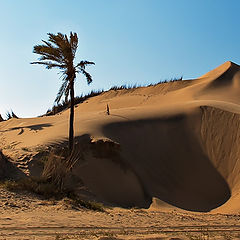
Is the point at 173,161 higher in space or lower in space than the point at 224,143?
lower

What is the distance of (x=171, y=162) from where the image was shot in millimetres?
19750

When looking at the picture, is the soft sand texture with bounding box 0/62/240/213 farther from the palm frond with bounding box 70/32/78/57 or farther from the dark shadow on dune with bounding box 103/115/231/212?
the palm frond with bounding box 70/32/78/57

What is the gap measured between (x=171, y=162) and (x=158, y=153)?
97 cm

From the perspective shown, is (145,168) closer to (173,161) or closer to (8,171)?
(173,161)

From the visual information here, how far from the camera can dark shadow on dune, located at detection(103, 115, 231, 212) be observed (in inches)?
683

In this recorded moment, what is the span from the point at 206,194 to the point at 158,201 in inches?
120

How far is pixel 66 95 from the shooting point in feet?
55.2

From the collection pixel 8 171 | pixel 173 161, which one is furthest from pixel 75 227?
pixel 173 161

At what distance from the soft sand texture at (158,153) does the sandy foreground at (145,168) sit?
5 cm

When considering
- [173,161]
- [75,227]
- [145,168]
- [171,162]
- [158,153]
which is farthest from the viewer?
[158,153]

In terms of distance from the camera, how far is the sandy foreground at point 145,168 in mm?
8953

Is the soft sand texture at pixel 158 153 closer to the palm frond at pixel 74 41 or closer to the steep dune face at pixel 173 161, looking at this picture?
the steep dune face at pixel 173 161

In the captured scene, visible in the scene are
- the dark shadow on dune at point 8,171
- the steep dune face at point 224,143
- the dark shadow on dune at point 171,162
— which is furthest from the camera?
the steep dune face at point 224,143

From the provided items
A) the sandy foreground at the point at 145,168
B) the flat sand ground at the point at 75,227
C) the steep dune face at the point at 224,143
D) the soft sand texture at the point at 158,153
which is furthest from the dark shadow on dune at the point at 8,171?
the steep dune face at the point at 224,143
